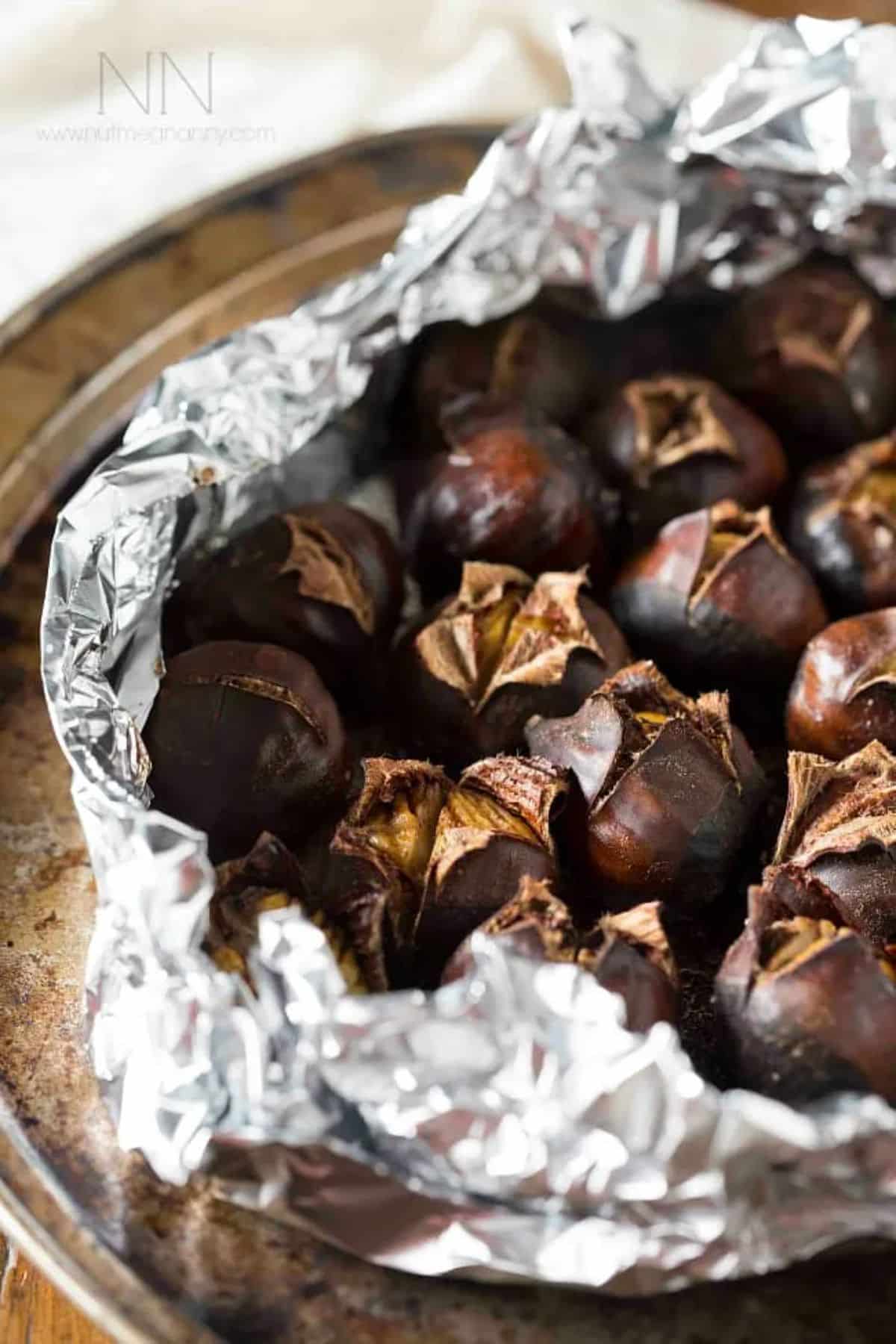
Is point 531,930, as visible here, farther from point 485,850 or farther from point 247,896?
point 247,896

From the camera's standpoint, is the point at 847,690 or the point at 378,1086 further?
the point at 847,690

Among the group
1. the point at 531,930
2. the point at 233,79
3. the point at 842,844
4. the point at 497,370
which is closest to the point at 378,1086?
the point at 531,930

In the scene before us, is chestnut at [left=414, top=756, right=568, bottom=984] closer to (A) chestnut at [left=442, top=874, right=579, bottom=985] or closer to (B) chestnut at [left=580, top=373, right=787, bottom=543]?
(A) chestnut at [left=442, top=874, right=579, bottom=985]

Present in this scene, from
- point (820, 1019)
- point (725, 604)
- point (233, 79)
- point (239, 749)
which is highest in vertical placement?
point (233, 79)

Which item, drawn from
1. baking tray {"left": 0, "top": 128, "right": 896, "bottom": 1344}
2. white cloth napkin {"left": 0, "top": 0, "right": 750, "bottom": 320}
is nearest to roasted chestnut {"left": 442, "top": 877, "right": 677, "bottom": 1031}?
baking tray {"left": 0, "top": 128, "right": 896, "bottom": 1344}

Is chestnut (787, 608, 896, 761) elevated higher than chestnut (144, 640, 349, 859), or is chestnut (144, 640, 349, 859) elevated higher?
chestnut (144, 640, 349, 859)

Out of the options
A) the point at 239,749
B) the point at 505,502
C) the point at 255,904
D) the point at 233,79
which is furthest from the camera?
the point at 233,79

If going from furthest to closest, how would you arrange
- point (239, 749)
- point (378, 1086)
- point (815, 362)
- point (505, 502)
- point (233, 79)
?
1. point (233, 79)
2. point (815, 362)
3. point (505, 502)
4. point (239, 749)
5. point (378, 1086)
